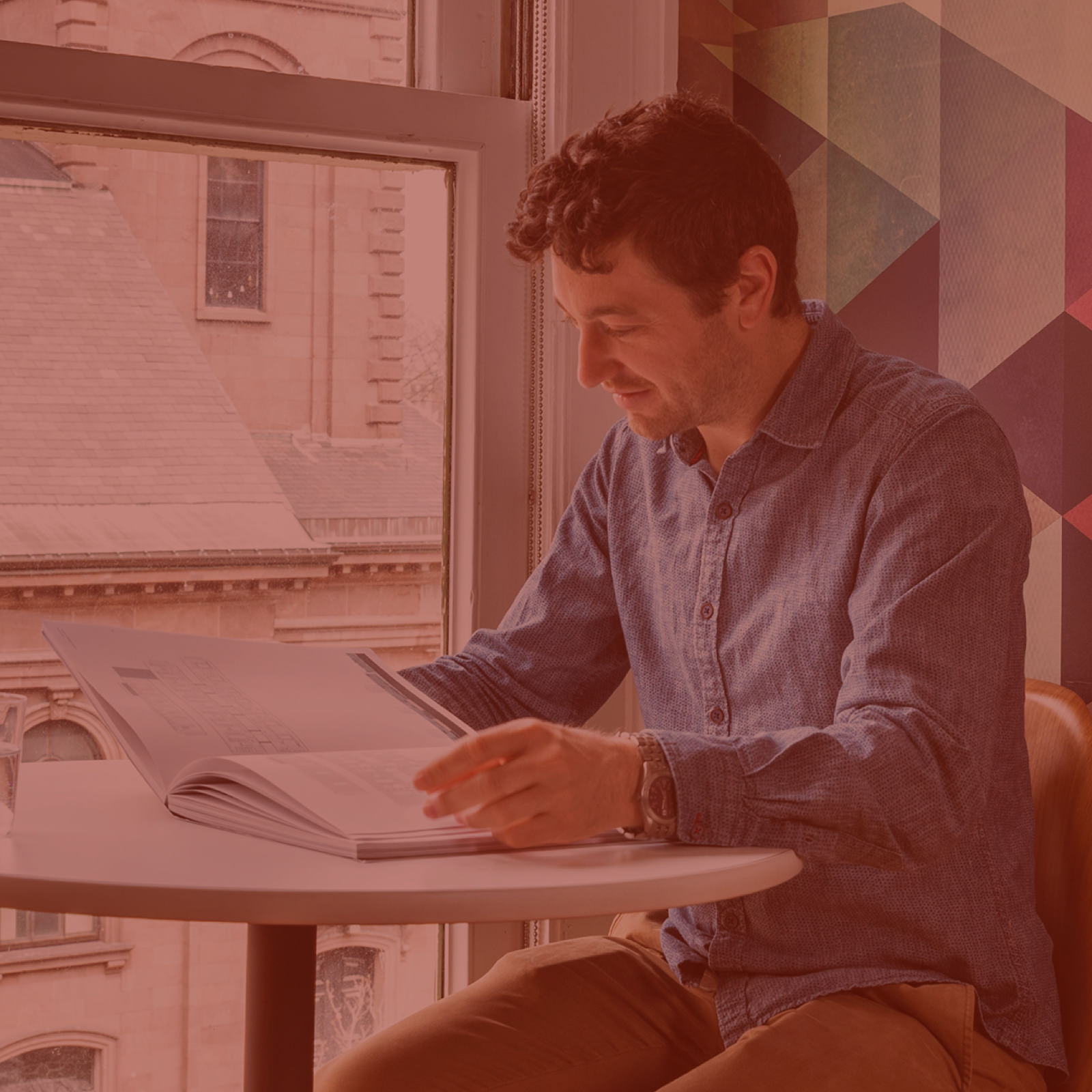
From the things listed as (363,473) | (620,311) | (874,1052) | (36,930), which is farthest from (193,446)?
(874,1052)

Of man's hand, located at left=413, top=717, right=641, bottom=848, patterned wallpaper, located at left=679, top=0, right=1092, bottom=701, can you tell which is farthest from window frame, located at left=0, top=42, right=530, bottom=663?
man's hand, located at left=413, top=717, right=641, bottom=848

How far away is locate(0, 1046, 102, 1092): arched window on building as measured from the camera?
187cm

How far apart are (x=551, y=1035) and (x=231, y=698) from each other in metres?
0.47

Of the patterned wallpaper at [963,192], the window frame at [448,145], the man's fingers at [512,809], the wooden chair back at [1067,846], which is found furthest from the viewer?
the window frame at [448,145]

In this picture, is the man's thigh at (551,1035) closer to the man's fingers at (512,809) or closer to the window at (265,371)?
the man's fingers at (512,809)

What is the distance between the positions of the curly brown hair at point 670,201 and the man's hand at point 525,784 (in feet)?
1.83

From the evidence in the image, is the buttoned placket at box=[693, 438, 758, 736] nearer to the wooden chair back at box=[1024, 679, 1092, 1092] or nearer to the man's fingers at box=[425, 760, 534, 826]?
the wooden chair back at box=[1024, 679, 1092, 1092]

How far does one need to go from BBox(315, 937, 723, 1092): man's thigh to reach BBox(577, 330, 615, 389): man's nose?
62 centimetres

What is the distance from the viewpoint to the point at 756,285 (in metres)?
1.35

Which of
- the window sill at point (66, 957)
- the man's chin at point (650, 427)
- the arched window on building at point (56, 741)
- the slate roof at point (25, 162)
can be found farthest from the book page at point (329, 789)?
the slate roof at point (25, 162)

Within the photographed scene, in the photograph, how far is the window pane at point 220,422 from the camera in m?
1.83

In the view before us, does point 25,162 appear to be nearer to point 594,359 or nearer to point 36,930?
point 594,359

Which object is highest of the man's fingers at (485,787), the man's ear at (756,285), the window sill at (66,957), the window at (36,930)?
the man's ear at (756,285)

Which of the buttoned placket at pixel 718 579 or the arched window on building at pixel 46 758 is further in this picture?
the arched window on building at pixel 46 758
